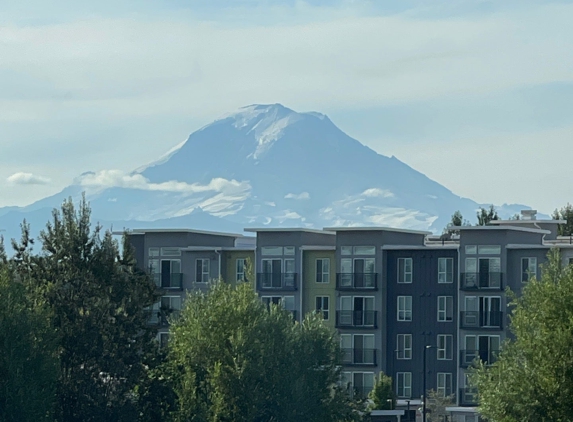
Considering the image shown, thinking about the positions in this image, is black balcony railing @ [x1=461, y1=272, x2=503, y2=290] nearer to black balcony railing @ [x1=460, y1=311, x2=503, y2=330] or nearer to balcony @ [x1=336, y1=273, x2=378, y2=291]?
black balcony railing @ [x1=460, y1=311, x2=503, y2=330]

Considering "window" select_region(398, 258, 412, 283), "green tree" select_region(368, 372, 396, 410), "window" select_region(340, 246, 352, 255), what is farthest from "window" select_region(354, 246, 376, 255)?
"green tree" select_region(368, 372, 396, 410)

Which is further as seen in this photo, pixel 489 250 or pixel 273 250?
pixel 273 250

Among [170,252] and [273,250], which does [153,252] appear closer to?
[170,252]

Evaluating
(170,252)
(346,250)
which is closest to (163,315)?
(346,250)

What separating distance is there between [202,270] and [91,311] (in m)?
35.9

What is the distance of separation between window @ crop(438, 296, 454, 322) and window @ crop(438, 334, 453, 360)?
3.93 feet

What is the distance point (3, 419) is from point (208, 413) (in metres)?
9.38

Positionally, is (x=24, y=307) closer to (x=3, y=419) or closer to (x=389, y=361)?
(x=3, y=419)

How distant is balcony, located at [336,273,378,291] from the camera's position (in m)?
86.4

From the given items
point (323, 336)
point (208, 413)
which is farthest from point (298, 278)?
point (208, 413)

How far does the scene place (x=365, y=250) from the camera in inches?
3418

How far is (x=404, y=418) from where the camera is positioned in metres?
79.2

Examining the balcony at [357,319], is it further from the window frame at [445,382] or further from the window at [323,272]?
the window frame at [445,382]

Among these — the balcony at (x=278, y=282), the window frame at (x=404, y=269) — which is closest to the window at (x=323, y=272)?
the balcony at (x=278, y=282)
